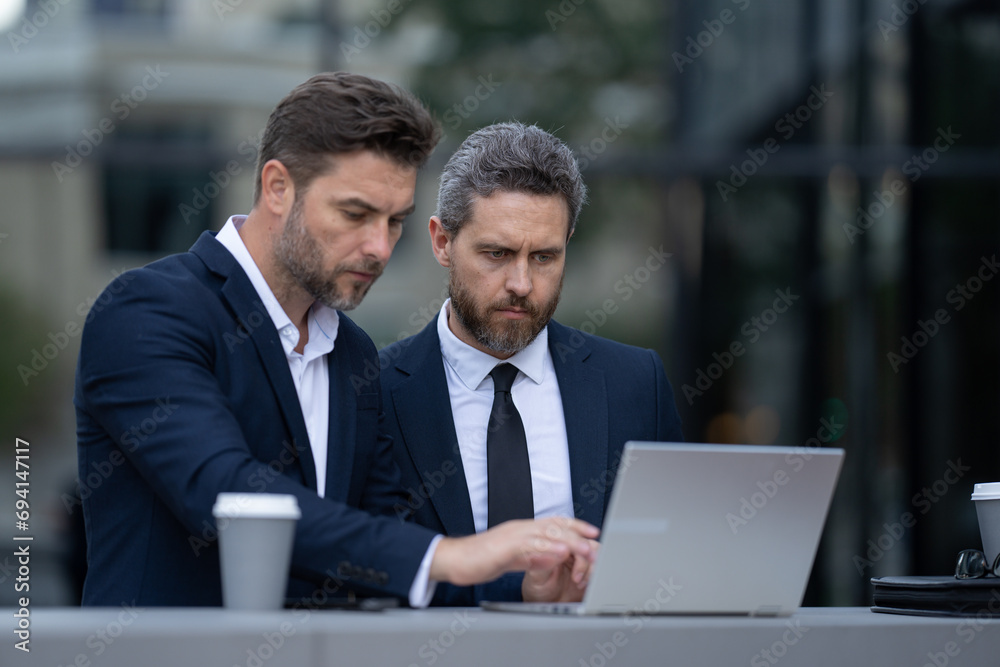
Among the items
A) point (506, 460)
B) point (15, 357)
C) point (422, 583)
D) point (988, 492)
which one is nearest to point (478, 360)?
point (506, 460)

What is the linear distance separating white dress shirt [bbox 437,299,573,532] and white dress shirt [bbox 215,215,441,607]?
1.79 ft

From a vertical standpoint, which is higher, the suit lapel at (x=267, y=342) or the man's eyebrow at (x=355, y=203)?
the man's eyebrow at (x=355, y=203)

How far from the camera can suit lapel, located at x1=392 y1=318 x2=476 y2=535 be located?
105 inches

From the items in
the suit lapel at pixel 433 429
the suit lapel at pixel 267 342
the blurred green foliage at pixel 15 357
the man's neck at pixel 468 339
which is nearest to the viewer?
the suit lapel at pixel 267 342

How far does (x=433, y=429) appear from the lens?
275cm

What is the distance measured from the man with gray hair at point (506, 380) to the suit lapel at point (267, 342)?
51 cm

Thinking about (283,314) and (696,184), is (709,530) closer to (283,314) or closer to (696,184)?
(283,314)

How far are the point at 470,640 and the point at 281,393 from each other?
2.64 feet

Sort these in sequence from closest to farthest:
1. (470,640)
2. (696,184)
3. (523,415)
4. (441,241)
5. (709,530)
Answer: (470,640), (709,530), (523,415), (441,241), (696,184)

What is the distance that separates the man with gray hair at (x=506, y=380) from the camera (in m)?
2.71

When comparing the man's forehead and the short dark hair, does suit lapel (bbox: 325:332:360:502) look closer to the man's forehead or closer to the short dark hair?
the short dark hair

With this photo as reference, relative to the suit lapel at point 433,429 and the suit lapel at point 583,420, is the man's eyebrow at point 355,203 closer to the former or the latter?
the suit lapel at point 433,429

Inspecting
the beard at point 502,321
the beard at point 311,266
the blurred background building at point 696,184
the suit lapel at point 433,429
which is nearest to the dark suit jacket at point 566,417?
the suit lapel at point 433,429

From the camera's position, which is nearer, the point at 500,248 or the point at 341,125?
the point at 341,125
